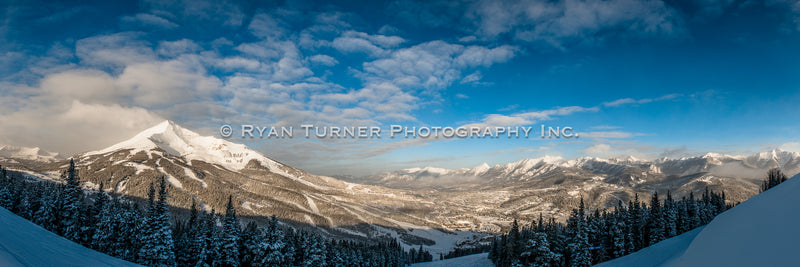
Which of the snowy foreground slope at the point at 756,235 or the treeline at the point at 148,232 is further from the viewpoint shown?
the treeline at the point at 148,232

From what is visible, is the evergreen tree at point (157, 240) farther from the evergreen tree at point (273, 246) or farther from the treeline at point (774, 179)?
the treeline at point (774, 179)

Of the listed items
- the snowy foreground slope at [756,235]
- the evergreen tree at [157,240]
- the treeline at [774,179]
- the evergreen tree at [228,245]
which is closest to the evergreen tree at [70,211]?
the evergreen tree at [157,240]

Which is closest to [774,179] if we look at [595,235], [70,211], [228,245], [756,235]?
[595,235]

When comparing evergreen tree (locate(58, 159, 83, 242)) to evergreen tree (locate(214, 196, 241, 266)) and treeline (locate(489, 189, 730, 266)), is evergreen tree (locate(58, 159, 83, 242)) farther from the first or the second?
treeline (locate(489, 189, 730, 266))

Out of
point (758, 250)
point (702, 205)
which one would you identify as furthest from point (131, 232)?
point (702, 205)

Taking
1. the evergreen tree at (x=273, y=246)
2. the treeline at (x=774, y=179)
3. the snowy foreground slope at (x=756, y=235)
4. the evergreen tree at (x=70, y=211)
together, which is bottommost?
the evergreen tree at (x=273, y=246)

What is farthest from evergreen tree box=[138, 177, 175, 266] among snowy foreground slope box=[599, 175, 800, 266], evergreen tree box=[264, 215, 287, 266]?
snowy foreground slope box=[599, 175, 800, 266]

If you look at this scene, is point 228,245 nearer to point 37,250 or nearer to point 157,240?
point 157,240
